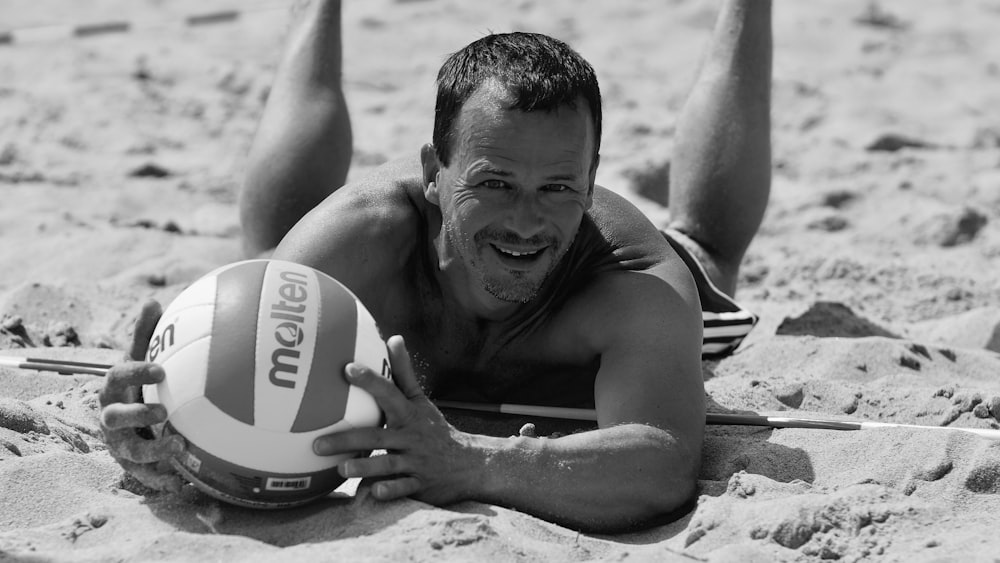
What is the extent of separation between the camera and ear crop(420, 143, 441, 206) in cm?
348

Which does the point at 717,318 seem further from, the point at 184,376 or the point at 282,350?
the point at 184,376

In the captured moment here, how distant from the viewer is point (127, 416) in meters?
2.80

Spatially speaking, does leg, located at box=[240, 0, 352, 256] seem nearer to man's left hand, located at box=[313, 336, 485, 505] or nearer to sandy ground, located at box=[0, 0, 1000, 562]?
sandy ground, located at box=[0, 0, 1000, 562]

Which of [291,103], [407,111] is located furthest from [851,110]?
[291,103]

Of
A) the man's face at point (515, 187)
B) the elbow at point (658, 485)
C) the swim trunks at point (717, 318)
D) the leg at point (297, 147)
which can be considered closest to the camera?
the elbow at point (658, 485)

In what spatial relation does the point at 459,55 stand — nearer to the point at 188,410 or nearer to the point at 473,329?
the point at 473,329

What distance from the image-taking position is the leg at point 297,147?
4.71 m

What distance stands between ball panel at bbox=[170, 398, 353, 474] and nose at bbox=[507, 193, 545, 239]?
2.52ft

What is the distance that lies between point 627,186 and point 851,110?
190cm

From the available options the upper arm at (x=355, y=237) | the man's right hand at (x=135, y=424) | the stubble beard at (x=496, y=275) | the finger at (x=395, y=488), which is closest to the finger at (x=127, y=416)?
the man's right hand at (x=135, y=424)

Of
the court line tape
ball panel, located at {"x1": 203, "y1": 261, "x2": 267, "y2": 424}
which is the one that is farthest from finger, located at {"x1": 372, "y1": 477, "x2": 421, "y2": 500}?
the court line tape

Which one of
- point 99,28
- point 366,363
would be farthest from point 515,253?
point 99,28

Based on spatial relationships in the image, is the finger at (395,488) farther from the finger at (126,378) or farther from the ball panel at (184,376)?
the finger at (126,378)

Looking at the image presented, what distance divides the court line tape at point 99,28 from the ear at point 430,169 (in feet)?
20.4
